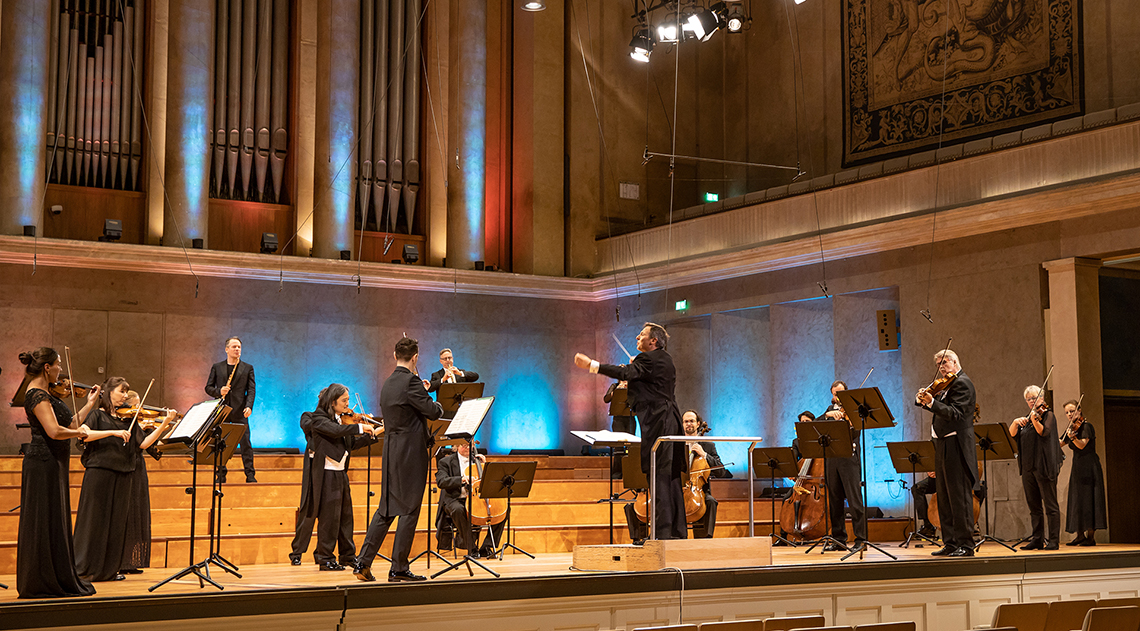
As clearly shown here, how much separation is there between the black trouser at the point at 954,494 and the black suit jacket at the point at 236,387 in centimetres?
661

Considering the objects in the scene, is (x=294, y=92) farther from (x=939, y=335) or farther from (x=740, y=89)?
(x=939, y=335)

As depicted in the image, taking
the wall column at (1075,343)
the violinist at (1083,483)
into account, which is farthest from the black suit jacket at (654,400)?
the wall column at (1075,343)

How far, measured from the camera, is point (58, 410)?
241 inches

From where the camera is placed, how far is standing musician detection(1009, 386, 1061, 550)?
9183 mm

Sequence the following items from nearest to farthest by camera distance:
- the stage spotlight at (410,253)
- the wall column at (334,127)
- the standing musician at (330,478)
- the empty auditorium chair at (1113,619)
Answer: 1. the empty auditorium chair at (1113,619)
2. the standing musician at (330,478)
3. the wall column at (334,127)
4. the stage spotlight at (410,253)

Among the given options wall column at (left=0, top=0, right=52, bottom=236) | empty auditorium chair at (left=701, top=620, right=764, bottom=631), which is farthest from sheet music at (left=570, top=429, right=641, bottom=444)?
wall column at (left=0, top=0, right=52, bottom=236)

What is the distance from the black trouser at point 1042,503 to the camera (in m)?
9.07

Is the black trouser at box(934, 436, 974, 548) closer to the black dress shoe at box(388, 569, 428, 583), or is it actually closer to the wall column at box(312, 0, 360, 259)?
the black dress shoe at box(388, 569, 428, 583)

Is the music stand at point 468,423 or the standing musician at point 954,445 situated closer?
the music stand at point 468,423

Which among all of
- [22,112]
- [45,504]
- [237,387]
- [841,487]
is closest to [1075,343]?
[841,487]

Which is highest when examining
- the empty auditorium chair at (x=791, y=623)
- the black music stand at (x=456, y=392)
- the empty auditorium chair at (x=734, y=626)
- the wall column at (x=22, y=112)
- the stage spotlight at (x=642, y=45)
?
the stage spotlight at (x=642, y=45)

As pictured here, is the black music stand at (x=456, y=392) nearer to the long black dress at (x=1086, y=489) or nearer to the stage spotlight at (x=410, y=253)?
the long black dress at (x=1086, y=489)

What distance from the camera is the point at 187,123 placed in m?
14.0

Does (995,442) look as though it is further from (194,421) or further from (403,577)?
(194,421)
